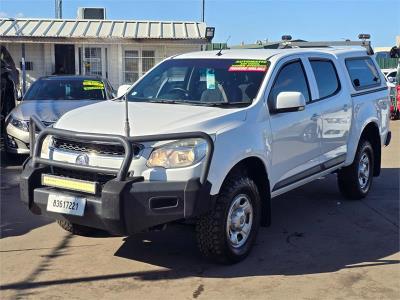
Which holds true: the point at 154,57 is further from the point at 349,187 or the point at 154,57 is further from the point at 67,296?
the point at 67,296

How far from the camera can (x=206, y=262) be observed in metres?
4.85

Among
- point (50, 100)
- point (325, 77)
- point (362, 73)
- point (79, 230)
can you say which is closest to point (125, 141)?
point (79, 230)

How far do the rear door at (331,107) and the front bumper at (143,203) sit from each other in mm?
2406

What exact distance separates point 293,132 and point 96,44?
57.1 ft

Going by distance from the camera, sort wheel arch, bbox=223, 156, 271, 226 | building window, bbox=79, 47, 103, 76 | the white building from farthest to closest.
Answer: building window, bbox=79, 47, 103, 76 → the white building → wheel arch, bbox=223, 156, 271, 226

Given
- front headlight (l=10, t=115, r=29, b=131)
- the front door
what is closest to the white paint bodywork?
front headlight (l=10, t=115, r=29, b=131)

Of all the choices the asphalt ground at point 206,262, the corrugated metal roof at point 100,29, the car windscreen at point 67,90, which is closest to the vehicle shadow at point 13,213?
the asphalt ground at point 206,262

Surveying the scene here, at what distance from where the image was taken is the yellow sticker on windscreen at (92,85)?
1037cm

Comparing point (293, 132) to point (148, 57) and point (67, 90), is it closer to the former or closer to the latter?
point (67, 90)

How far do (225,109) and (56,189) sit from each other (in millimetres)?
1611

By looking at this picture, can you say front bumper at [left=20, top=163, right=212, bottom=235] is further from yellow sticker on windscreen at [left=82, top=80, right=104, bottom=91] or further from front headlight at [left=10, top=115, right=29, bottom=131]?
yellow sticker on windscreen at [left=82, top=80, right=104, bottom=91]

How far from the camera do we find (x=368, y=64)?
769cm

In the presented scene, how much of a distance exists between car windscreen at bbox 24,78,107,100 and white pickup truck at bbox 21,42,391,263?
4.28 metres

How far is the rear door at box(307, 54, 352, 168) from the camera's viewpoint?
20.1ft
